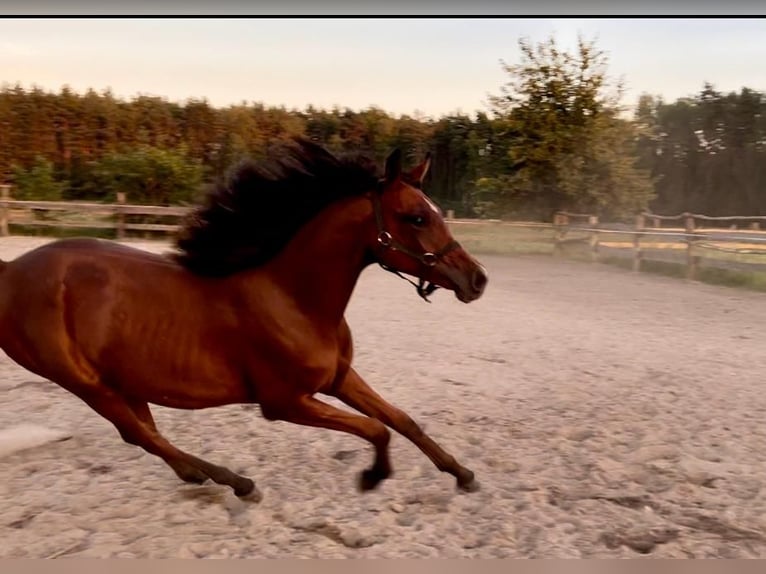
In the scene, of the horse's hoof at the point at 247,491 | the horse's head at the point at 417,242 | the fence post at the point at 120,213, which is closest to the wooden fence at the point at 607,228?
the fence post at the point at 120,213

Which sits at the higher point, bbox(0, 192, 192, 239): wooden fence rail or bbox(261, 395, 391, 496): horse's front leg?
bbox(0, 192, 192, 239): wooden fence rail

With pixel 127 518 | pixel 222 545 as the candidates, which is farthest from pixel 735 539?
pixel 127 518

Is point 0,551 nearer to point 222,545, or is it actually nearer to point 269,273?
point 222,545


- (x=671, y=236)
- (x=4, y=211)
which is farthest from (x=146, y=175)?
(x=671, y=236)

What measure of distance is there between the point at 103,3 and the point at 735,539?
9.18 ft

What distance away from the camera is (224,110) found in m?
2.23

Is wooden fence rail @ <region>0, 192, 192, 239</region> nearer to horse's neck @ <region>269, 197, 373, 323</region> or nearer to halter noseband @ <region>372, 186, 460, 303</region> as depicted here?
horse's neck @ <region>269, 197, 373, 323</region>

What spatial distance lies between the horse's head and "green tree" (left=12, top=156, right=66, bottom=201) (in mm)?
1304

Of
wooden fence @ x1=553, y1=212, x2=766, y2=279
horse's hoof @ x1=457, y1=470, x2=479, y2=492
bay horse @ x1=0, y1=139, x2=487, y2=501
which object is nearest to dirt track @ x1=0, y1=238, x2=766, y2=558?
horse's hoof @ x1=457, y1=470, x2=479, y2=492

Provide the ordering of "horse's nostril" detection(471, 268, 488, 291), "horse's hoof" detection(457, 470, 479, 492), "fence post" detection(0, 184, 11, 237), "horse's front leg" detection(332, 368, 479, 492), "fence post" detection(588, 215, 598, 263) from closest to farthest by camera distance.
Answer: "horse's nostril" detection(471, 268, 488, 291) < "horse's front leg" detection(332, 368, 479, 492) < "horse's hoof" detection(457, 470, 479, 492) < "fence post" detection(0, 184, 11, 237) < "fence post" detection(588, 215, 598, 263)

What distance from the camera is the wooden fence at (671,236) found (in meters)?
2.48

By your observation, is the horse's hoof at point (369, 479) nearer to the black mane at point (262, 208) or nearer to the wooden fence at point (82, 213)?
the black mane at point (262, 208)

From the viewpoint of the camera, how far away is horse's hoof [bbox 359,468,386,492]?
1930mm

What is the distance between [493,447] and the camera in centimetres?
230
